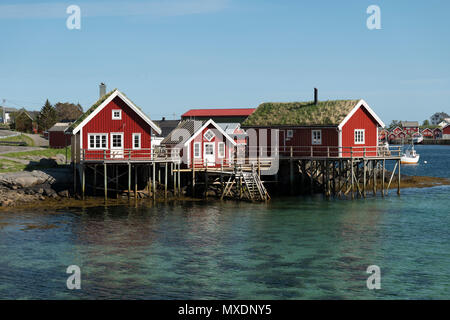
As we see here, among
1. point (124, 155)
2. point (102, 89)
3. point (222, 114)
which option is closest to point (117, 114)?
point (124, 155)

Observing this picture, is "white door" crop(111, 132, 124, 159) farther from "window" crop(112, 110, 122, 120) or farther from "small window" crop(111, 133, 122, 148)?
"window" crop(112, 110, 122, 120)

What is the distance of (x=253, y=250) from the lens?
1057 inches

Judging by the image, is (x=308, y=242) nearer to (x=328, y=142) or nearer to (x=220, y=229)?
(x=220, y=229)

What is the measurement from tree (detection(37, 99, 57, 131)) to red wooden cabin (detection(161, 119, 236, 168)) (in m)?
60.3

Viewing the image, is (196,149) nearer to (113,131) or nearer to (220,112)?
(113,131)

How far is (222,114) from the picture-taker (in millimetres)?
128250

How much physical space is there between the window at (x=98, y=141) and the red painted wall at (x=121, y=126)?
0.23 metres

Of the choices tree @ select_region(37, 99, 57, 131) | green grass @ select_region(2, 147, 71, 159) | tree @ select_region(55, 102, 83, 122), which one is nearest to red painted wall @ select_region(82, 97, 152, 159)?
green grass @ select_region(2, 147, 71, 159)

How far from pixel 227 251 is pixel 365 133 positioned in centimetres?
2456

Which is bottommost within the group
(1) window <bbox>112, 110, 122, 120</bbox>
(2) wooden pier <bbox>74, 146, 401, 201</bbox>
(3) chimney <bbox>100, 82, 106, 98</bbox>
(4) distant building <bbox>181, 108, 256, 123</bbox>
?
(2) wooden pier <bbox>74, 146, 401, 201</bbox>

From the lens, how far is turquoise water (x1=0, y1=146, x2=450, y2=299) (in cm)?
2084
